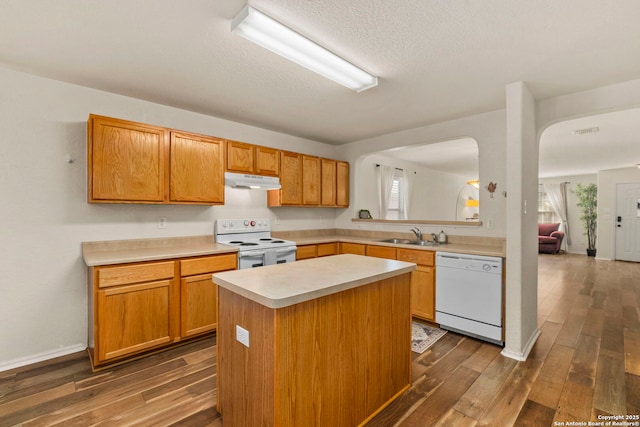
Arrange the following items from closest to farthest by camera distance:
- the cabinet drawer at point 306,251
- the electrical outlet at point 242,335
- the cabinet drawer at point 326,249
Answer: the electrical outlet at point 242,335 → the cabinet drawer at point 306,251 → the cabinet drawer at point 326,249

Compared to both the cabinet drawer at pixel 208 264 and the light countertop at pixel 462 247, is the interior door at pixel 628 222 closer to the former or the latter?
the light countertop at pixel 462 247

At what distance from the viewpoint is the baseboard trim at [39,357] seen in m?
2.46

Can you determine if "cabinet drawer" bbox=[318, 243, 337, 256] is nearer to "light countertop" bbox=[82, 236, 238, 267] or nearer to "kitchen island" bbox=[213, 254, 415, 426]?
"light countertop" bbox=[82, 236, 238, 267]

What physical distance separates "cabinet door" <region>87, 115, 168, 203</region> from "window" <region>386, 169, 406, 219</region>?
4.55 metres

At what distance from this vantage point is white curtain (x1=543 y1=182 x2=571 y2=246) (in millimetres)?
9156

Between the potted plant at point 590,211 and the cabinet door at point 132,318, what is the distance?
10.6 meters

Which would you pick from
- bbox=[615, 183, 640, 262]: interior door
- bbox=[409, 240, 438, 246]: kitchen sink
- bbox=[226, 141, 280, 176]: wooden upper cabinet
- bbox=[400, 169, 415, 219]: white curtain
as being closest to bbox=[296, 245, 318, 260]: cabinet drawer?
bbox=[226, 141, 280, 176]: wooden upper cabinet

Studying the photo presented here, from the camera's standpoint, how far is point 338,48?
2139mm

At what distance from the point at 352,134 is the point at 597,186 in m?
7.93

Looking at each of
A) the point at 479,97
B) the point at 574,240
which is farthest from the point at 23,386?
the point at 574,240

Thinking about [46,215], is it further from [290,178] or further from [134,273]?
[290,178]

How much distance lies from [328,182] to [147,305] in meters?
2.95

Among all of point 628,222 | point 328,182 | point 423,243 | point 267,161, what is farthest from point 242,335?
point 628,222

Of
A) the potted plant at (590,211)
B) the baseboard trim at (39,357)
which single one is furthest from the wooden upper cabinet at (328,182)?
the potted plant at (590,211)
